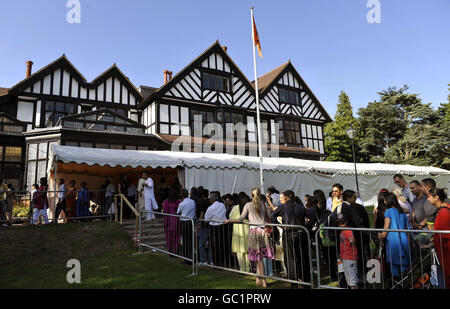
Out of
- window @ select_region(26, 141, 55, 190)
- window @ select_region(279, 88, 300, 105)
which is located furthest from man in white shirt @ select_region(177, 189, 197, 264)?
window @ select_region(279, 88, 300, 105)

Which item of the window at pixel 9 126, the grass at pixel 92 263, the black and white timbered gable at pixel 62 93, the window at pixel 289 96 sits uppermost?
the window at pixel 289 96

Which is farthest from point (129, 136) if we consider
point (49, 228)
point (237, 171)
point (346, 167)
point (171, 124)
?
point (346, 167)

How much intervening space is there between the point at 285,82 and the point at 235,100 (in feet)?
19.5

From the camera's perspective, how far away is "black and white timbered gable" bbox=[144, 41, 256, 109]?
2018cm

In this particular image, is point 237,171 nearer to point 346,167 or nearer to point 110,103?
point 346,167

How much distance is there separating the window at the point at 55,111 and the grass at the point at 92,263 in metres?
11.2

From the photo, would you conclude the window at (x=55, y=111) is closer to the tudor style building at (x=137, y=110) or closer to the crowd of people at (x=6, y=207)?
the tudor style building at (x=137, y=110)

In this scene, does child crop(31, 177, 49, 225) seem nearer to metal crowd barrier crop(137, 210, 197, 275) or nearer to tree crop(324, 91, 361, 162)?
metal crowd barrier crop(137, 210, 197, 275)

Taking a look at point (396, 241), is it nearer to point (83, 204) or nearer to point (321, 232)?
point (321, 232)

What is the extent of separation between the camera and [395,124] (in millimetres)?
34188

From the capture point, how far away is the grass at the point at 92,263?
5090mm

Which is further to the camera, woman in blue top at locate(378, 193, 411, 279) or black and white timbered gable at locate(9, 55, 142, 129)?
black and white timbered gable at locate(9, 55, 142, 129)

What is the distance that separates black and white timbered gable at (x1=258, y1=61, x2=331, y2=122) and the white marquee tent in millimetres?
9513

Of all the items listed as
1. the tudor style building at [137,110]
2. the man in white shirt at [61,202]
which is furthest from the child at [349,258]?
the tudor style building at [137,110]
